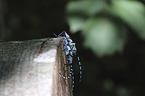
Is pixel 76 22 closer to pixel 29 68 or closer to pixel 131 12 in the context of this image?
pixel 131 12

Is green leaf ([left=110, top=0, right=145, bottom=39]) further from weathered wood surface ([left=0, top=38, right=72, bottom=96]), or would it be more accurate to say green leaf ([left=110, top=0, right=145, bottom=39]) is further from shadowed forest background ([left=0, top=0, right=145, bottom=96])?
weathered wood surface ([left=0, top=38, right=72, bottom=96])

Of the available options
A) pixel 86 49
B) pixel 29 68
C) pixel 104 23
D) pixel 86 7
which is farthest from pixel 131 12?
pixel 29 68

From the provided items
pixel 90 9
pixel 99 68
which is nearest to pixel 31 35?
pixel 99 68

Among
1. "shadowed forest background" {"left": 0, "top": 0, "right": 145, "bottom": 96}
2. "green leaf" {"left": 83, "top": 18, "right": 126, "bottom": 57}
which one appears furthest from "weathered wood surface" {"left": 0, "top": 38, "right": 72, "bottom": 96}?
"shadowed forest background" {"left": 0, "top": 0, "right": 145, "bottom": 96}

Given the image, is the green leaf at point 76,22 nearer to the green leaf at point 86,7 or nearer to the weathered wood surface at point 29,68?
the green leaf at point 86,7

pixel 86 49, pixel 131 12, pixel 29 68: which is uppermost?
pixel 86 49
